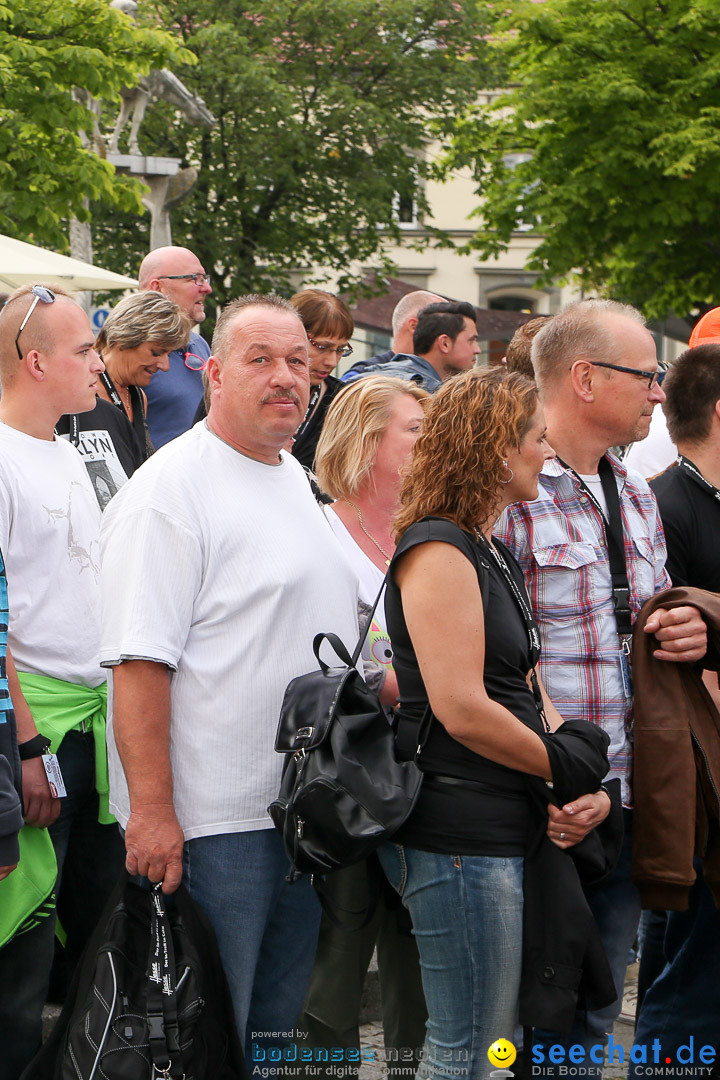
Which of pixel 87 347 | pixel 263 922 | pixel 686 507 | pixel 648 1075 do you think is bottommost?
pixel 648 1075

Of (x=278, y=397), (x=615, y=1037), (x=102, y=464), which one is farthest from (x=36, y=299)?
(x=615, y=1037)

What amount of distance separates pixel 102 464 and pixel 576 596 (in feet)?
4.95

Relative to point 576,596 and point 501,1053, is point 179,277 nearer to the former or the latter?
point 576,596

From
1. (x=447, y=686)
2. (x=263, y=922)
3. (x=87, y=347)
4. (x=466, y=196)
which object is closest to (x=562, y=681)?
(x=447, y=686)

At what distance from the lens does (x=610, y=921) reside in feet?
10.2

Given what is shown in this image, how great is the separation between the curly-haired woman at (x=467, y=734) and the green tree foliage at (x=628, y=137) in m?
14.0

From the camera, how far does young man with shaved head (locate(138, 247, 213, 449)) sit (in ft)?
17.3

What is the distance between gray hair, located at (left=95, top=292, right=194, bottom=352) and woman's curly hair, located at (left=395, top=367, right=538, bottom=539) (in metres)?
2.14

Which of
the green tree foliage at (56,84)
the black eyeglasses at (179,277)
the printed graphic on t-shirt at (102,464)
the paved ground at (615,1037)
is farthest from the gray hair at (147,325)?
the green tree foliage at (56,84)

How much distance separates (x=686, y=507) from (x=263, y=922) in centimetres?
162

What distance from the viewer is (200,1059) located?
2566 mm

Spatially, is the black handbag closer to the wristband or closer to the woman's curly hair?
the woman's curly hair

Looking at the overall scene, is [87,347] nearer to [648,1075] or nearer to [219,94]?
[648,1075]

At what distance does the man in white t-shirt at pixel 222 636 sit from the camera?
2.59 meters
